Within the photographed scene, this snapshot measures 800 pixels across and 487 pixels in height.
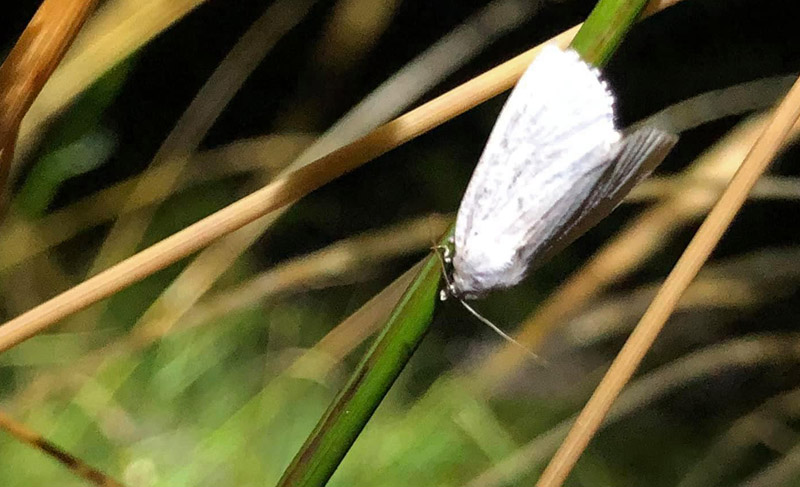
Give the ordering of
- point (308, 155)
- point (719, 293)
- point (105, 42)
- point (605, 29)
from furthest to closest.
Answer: point (719, 293) < point (308, 155) < point (105, 42) < point (605, 29)

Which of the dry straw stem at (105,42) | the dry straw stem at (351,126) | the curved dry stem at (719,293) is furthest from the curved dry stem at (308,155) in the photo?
the curved dry stem at (719,293)

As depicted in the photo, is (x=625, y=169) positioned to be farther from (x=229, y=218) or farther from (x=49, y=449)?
(x=49, y=449)

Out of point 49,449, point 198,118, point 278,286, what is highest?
point 198,118

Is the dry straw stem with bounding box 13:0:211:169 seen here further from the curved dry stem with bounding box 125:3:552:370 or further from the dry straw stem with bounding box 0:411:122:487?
the dry straw stem with bounding box 0:411:122:487

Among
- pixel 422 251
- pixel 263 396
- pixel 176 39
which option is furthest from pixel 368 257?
pixel 176 39

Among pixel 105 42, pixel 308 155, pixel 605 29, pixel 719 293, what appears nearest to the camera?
pixel 605 29

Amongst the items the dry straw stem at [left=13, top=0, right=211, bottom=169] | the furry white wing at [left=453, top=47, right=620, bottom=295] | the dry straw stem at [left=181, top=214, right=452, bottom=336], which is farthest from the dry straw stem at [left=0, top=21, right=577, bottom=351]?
the dry straw stem at [left=181, top=214, right=452, bottom=336]

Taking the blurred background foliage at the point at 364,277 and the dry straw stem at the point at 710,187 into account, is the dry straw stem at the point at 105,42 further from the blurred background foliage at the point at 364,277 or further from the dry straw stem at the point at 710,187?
the dry straw stem at the point at 710,187

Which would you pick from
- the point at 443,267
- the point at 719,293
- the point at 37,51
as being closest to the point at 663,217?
the point at 719,293
